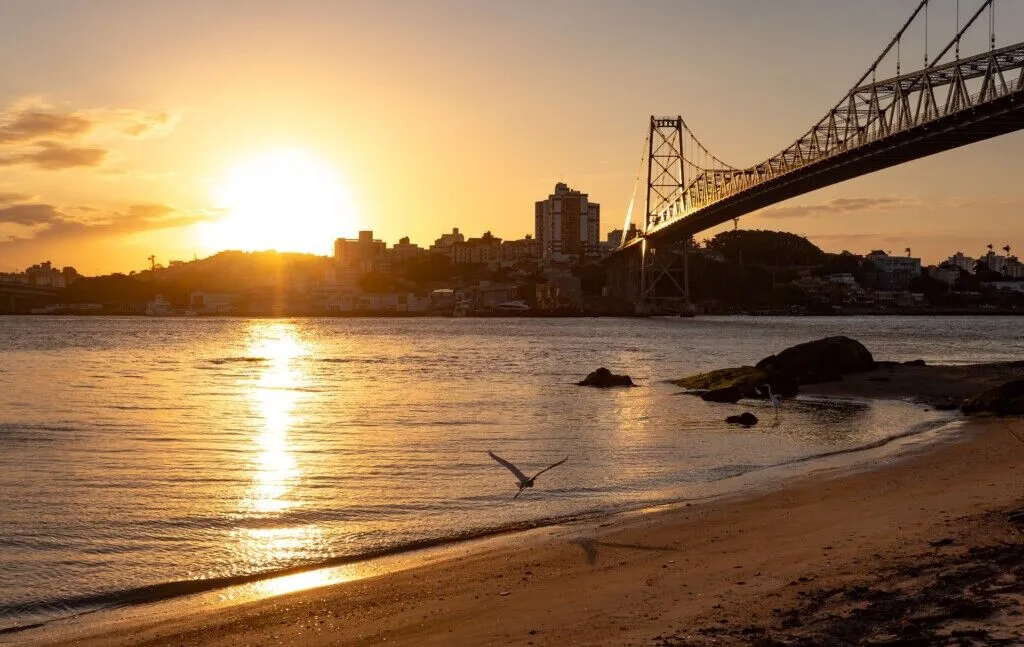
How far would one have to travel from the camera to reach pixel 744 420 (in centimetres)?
1889

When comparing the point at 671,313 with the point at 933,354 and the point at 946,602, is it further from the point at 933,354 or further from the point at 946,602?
the point at 946,602

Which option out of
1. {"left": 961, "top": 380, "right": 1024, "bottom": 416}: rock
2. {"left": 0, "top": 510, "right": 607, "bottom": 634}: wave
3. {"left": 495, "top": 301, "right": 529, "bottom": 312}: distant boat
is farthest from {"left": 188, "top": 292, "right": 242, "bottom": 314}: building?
{"left": 0, "top": 510, "right": 607, "bottom": 634}: wave

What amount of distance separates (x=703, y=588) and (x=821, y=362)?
22423 mm

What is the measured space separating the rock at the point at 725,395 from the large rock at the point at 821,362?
2.56 m

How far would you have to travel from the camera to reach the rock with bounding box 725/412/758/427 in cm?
1873

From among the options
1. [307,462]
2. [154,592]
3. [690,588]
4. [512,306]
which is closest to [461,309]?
[512,306]

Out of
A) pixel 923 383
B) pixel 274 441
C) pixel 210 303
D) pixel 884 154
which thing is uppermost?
pixel 884 154

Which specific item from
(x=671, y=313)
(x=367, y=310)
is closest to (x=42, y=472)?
(x=671, y=313)

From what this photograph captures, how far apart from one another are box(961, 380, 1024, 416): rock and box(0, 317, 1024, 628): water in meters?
0.94

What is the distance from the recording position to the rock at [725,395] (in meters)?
23.8

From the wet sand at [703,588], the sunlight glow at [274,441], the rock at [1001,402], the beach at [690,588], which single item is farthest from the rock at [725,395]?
the beach at [690,588]

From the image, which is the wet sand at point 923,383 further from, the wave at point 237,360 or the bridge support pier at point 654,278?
the bridge support pier at point 654,278

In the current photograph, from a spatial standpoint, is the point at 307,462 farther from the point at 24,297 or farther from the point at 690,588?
the point at 24,297

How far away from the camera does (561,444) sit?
55.0 ft
